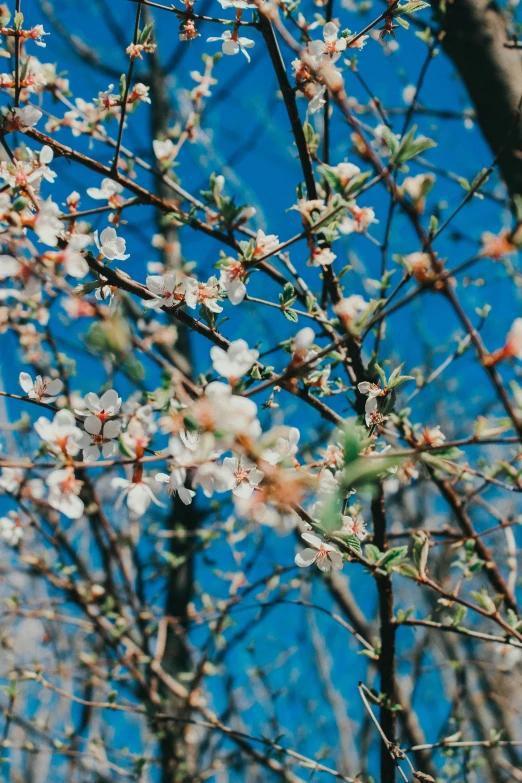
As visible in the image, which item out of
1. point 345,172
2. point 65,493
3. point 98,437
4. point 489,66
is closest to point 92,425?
point 98,437

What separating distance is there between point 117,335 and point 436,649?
7890mm

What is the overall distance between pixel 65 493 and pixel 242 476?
0.31 m

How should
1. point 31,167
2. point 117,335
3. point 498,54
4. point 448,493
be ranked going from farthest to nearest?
1. point 498,54
2. point 448,493
3. point 31,167
4. point 117,335

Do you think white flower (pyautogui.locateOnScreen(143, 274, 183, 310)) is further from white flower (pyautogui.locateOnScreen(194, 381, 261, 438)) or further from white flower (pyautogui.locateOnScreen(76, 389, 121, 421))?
white flower (pyautogui.locateOnScreen(194, 381, 261, 438))

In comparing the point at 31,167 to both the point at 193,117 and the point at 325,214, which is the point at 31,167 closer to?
the point at 325,214

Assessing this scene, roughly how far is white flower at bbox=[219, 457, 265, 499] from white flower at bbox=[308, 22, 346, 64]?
87 centimetres

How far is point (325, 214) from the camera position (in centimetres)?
95

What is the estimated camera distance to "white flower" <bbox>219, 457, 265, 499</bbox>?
3.09 ft

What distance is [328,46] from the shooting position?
3.81ft

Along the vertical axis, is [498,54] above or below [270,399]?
above

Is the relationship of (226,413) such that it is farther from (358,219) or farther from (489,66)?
(489,66)

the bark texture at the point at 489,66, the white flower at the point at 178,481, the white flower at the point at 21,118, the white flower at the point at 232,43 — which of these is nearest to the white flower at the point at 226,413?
the white flower at the point at 178,481


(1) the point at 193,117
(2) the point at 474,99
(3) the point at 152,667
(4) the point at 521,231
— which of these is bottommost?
(3) the point at 152,667

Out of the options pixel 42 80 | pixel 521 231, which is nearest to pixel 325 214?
pixel 521 231
